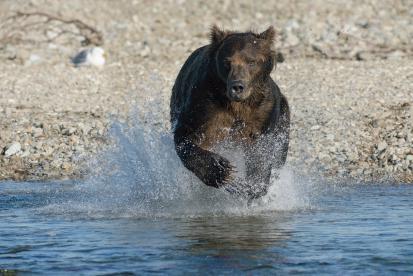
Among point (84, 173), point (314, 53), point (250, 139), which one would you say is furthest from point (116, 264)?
point (314, 53)

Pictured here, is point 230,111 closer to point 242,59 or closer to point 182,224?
point 242,59

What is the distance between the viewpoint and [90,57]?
1628cm

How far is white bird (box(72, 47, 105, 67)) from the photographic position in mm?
16156

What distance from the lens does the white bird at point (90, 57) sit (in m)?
16.2

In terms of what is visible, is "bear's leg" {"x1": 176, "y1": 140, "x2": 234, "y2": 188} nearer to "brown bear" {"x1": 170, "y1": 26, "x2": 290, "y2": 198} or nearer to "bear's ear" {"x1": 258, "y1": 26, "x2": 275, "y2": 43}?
"brown bear" {"x1": 170, "y1": 26, "x2": 290, "y2": 198}

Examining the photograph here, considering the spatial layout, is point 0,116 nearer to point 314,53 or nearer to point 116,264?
point 314,53

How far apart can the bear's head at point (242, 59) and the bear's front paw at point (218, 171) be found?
487mm

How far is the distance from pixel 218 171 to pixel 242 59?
35.4 inches

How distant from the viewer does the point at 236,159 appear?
28.6 ft

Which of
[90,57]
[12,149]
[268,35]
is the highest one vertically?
[90,57]

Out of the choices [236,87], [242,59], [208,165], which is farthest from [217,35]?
[208,165]

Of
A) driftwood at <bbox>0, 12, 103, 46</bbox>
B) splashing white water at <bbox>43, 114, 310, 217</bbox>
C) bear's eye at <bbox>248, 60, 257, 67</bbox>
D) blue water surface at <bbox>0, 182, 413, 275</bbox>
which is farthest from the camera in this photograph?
driftwood at <bbox>0, 12, 103, 46</bbox>

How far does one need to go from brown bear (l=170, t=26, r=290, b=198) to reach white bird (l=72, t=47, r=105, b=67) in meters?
7.75

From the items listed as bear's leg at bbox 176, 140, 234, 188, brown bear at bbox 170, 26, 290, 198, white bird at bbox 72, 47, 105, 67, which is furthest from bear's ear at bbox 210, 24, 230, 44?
white bird at bbox 72, 47, 105, 67
